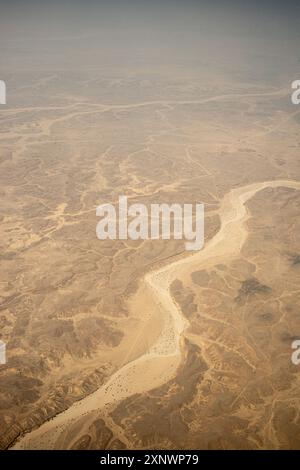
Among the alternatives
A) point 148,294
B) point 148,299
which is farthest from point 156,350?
point 148,294

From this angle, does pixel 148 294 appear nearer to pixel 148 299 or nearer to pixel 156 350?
pixel 148 299

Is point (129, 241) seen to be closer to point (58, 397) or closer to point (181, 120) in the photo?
point (58, 397)

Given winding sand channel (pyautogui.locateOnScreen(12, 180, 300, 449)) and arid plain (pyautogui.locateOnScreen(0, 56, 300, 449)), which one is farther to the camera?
arid plain (pyautogui.locateOnScreen(0, 56, 300, 449))

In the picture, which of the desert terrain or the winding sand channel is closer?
the winding sand channel

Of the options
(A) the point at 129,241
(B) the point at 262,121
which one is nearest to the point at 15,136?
(A) the point at 129,241
